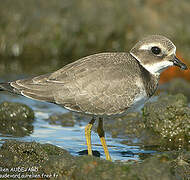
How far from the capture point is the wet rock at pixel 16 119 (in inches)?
382

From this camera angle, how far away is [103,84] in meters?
7.75

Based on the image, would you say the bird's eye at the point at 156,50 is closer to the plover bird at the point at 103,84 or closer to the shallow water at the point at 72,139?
the plover bird at the point at 103,84

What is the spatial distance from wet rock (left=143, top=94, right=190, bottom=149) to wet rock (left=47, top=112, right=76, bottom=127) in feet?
6.28

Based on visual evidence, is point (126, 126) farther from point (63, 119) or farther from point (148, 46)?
point (148, 46)

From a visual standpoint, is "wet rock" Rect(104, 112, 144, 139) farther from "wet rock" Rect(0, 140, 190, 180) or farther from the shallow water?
"wet rock" Rect(0, 140, 190, 180)

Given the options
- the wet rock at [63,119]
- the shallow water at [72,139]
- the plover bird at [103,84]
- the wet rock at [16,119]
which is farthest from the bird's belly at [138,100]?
the wet rock at [63,119]

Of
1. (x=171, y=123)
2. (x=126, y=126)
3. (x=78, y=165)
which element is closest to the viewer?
(x=78, y=165)

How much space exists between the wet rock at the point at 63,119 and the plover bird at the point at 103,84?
2362 mm

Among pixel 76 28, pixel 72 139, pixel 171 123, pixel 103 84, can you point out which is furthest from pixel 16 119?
pixel 76 28

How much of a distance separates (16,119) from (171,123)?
3240 millimetres

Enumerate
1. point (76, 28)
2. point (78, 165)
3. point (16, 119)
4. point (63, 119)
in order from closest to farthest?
point (78, 165) < point (16, 119) < point (63, 119) < point (76, 28)

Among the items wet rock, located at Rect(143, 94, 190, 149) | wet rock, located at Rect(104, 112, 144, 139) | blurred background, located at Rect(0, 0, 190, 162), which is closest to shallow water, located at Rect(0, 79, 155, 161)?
wet rock, located at Rect(104, 112, 144, 139)

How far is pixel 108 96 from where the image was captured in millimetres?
7770

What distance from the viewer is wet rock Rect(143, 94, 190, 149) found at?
949 centimetres
